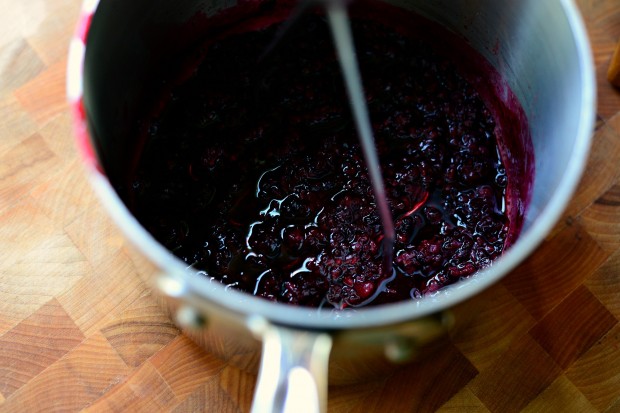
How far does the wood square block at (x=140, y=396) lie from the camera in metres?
0.73

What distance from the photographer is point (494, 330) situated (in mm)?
762

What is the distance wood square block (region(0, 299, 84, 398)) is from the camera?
745 mm

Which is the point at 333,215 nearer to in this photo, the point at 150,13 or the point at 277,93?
the point at 277,93

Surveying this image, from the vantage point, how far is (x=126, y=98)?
0.72 meters

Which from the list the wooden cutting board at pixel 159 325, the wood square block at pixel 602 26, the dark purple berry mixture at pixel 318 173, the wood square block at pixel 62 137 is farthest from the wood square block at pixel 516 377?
the wood square block at pixel 62 137

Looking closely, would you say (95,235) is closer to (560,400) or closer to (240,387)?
(240,387)

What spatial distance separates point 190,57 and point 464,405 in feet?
1.54

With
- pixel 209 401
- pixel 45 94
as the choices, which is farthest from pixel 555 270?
pixel 45 94

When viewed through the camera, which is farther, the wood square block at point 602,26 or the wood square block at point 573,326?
the wood square block at point 602,26

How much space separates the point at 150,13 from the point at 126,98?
9 cm

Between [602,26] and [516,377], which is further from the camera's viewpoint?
[602,26]

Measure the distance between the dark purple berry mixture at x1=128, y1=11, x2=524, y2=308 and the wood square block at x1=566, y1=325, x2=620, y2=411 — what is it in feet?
0.52

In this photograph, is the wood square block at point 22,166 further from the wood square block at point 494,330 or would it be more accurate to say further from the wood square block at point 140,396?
the wood square block at point 494,330

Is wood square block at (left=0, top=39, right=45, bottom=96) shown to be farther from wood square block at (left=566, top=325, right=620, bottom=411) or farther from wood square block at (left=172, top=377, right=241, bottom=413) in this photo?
wood square block at (left=566, top=325, right=620, bottom=411)
